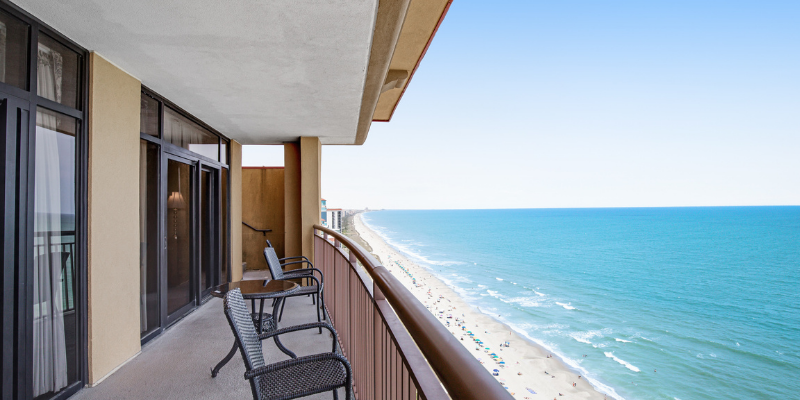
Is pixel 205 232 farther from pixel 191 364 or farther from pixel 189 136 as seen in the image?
pixel 191 364

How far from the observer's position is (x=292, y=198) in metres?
6.46

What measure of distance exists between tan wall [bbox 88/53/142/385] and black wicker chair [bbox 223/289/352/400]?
1.53 m

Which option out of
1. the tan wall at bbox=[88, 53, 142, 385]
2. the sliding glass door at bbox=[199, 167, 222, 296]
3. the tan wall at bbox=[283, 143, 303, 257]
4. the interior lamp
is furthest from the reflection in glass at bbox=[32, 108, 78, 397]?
the tan wall at bbox=[283, 143, 303, 257]

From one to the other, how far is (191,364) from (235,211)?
11.1ft

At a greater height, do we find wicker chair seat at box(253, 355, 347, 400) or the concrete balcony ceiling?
the concrete balcony ceiling

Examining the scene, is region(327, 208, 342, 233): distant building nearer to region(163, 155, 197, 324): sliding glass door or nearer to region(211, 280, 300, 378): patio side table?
region(163, 155, 197, 324): sliding glass door

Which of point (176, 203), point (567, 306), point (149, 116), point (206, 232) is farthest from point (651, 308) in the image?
point (149, 116)

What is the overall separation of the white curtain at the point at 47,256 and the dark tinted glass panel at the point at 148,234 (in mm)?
945

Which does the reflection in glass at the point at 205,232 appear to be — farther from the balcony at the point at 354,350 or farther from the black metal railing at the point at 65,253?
the black metal railing at the point at 65,253

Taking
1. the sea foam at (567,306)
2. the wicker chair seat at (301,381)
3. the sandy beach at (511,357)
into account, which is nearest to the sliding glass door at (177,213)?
the wicker chair seat at (301,381)

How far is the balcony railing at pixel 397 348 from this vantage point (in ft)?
1.70

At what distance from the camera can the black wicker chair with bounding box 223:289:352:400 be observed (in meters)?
1.51

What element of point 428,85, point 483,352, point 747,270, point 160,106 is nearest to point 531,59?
point 428,85

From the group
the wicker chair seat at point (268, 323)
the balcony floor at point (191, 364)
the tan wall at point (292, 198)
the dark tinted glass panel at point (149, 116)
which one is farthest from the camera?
the tan wall at point (292, 198)
